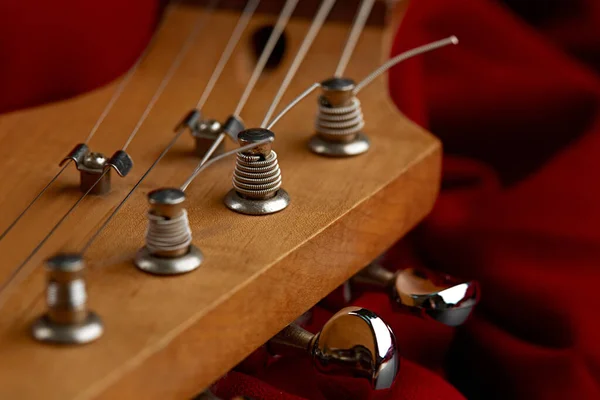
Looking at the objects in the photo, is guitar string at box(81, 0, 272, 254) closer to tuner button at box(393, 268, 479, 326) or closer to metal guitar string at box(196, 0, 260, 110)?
metal guitar string at box(196, 0, 260, 110)

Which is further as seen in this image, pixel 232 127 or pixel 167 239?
pixel 232 127

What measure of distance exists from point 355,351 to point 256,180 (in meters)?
0.12

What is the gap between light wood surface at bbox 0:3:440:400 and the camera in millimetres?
460

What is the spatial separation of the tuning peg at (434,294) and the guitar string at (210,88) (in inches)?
6.2

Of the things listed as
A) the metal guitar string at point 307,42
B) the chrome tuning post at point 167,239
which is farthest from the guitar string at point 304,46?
the chrome tuning post at point 167,239

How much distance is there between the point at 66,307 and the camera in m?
0.45

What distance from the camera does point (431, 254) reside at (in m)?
0.84

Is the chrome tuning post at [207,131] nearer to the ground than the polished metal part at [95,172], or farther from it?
farther from it

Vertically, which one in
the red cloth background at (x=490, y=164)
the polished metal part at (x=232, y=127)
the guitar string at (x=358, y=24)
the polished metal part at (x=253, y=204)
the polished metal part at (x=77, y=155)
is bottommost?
the red cloth background at (x=490, y=164)

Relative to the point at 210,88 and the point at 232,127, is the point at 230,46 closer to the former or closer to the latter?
the point at 210,88

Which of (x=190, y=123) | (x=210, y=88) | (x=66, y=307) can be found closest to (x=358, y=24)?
(x=210, y=88)

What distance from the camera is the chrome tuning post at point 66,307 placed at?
448mm

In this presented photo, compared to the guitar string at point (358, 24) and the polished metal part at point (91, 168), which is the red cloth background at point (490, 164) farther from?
the polished metal part at point (91, 168)

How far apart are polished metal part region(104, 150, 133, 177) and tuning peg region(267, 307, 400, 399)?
0.15 m
